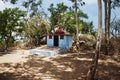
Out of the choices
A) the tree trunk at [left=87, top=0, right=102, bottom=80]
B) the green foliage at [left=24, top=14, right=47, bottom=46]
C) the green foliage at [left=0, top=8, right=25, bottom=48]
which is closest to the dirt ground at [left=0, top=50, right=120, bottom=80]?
the tree trunk at [left=87, top=0, right=102, bottom=80]

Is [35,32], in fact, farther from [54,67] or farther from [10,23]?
[54,67]

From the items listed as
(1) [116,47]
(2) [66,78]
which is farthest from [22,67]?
(1) [116,47]

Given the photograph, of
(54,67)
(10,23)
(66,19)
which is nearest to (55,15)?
(66,19)

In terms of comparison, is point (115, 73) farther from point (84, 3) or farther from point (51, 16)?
point (51, 16)

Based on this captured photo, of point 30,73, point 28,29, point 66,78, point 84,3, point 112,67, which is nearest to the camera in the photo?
point 66,78

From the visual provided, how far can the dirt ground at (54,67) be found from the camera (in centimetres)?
1375

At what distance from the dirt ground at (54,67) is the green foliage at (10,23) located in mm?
6446

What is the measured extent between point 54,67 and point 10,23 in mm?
10980

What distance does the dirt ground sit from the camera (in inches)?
541

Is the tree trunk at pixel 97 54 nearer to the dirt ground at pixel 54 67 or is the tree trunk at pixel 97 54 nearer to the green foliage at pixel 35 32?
the dirt ground at pixel 54 67

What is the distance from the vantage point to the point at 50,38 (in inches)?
901

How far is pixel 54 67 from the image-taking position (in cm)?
1577

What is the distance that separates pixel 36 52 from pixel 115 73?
28.1ft

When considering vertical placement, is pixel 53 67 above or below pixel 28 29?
below
